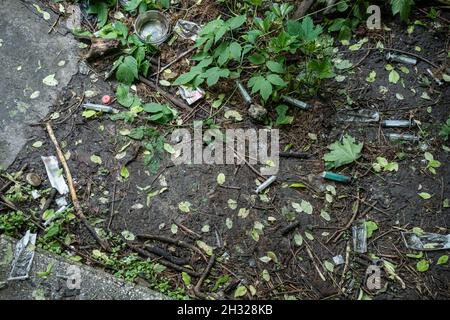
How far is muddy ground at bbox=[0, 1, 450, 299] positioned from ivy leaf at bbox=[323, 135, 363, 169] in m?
0.06

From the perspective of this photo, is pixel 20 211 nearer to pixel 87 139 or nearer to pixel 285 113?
pixel 87 139

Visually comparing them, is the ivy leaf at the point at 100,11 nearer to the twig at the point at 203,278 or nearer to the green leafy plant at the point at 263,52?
the green leafy plant at the point at 263,52

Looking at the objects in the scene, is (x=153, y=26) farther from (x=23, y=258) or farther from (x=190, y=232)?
(x=23, y=258)

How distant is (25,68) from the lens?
3.49 m

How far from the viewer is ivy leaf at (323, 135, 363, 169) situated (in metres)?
3.12

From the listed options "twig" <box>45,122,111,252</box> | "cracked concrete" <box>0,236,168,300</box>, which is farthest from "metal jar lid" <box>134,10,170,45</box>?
"cracked concrete" <box>0,236,168,300</box>

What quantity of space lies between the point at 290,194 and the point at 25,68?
7.83 ft

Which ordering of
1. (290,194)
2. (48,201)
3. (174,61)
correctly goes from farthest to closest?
(174,61) < (290,194) < (48,201)

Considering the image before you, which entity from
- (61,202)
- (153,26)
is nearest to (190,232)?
(61,202)

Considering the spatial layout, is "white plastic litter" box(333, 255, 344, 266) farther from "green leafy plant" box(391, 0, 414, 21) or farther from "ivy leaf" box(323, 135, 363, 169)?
"green leafy plant" box(391, 0, 414, 21)

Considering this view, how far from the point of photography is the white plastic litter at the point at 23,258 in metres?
2.56

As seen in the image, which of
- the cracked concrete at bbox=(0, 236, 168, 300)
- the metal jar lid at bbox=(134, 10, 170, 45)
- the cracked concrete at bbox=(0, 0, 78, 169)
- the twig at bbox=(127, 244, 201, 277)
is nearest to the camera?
the cracked concrete at bbox=(0, 236, 168, 300)
